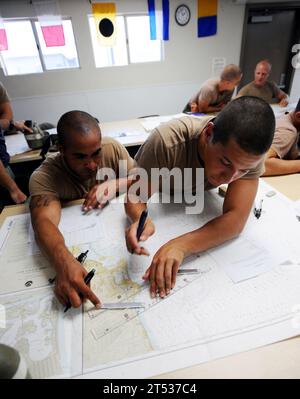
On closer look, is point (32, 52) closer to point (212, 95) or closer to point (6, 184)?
point (212, 95)

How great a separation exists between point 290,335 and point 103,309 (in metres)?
0.45

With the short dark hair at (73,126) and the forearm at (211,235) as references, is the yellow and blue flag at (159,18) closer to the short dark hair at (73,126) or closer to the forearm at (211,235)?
the short dark hair at (73,126)

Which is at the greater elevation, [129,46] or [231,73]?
[129,46]

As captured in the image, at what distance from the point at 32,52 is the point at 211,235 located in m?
4.33

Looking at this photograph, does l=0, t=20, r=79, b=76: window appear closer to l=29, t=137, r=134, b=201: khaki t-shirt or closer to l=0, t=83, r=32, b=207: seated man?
l=0, t=83, r=32, b=207: seated man

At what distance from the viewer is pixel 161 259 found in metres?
0.71

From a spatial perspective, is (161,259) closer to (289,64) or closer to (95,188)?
(95,188)

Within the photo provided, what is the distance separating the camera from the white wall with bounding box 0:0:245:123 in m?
3.76

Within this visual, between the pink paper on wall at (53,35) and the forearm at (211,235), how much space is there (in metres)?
4.11

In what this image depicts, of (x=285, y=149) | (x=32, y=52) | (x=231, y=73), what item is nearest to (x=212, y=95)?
(x=231, y=73)

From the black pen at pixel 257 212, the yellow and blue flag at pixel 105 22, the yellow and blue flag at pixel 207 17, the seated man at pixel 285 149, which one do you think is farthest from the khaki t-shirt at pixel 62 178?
the yellow and blue flag at pixel 207 17

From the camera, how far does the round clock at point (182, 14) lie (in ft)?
12.3

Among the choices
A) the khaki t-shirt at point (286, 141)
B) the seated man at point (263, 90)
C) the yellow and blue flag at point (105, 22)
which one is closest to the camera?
the khaki t-shirt at point (286, 141)

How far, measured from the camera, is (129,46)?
392 cm
